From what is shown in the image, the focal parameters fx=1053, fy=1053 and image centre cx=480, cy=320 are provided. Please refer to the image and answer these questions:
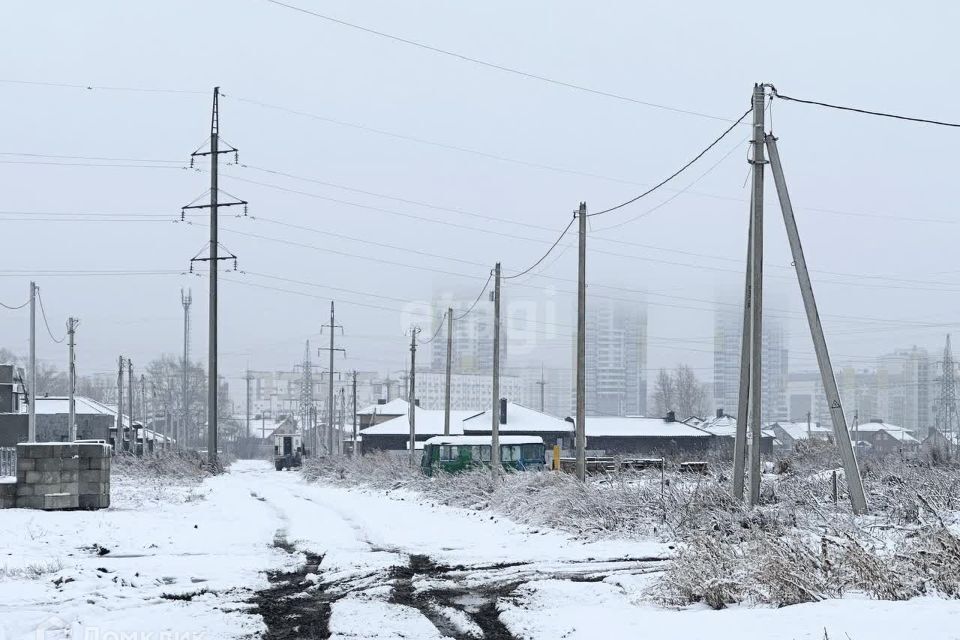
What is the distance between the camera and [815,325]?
Result: 17250 millimetres

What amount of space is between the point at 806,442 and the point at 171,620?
44.1 m

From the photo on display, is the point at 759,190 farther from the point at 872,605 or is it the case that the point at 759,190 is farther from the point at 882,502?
the point at 872,605

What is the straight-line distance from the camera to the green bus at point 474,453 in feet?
134

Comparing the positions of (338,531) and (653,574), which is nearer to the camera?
(653,574)

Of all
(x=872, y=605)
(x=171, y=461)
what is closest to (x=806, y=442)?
(x=171, y=461)

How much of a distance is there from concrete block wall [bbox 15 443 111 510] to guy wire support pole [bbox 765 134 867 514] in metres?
→ 13.7

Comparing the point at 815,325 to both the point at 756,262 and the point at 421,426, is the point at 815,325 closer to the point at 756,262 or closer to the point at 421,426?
the point at 756,262

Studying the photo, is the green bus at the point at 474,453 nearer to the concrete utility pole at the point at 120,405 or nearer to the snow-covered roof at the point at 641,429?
the concrete utility pole at the point at 120,405

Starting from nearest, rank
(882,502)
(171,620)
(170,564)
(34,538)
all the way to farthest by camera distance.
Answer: (171,620), (170,564), (34,538), (882,502)

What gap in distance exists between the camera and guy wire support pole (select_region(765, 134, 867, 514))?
1675 centimetres

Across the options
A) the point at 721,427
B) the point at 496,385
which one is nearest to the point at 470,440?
the point at 496,385

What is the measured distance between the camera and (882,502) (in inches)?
675

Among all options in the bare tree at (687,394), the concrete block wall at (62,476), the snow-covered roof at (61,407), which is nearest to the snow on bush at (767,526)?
the concrete block wall at (62,476)

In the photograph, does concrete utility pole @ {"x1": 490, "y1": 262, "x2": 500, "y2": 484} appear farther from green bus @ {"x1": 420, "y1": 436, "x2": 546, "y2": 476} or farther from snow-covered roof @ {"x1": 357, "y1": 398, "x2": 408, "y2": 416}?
snow-covered roof @ {"x1": 357, "y1": 398, "x2": 408, "y2": 416}
